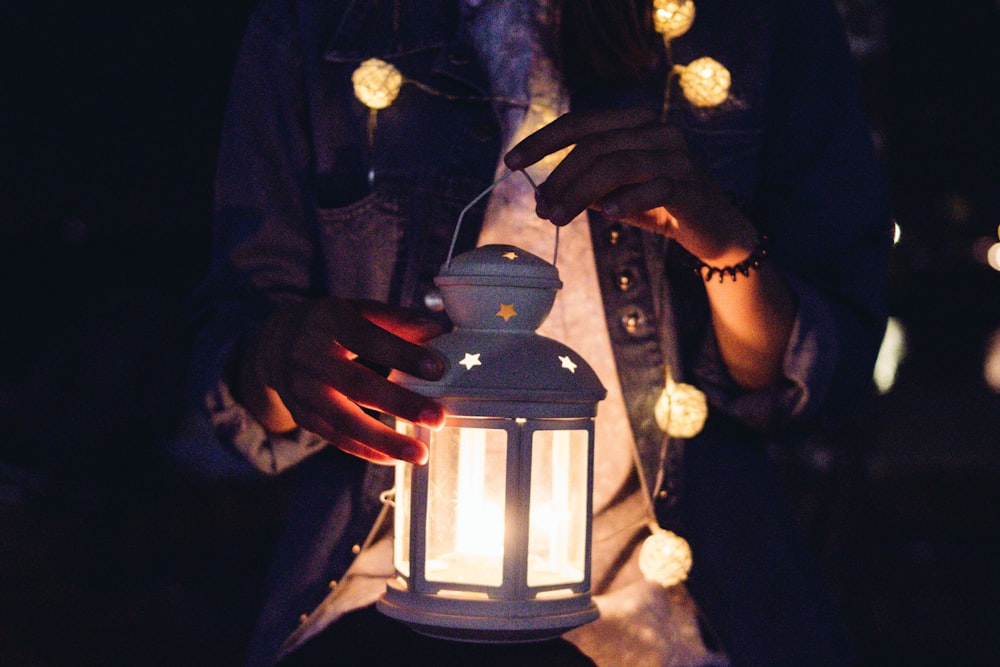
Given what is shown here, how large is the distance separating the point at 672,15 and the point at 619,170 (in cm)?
44

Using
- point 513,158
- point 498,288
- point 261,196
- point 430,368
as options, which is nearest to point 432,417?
point 430,368

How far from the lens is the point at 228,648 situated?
3.04 meters

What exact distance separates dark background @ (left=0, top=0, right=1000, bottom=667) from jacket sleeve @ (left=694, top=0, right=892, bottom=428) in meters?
2.18

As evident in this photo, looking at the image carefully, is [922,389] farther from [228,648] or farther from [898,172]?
[228,648]

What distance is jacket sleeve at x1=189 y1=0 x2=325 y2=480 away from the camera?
131 centimetres

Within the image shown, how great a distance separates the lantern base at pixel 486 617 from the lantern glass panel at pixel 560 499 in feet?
0.26

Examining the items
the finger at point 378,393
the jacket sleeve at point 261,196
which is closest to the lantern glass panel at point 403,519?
the finger at point 378,393

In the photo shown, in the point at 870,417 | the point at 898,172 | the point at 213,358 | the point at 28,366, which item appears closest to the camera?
the point at 213,358

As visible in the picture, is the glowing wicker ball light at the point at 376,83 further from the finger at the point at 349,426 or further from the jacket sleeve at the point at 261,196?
the finger at the point at 349,426

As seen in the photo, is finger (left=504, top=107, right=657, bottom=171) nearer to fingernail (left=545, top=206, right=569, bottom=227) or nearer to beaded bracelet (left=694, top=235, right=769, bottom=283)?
fingernail (left=545, top=206, right=569, bottom=227)

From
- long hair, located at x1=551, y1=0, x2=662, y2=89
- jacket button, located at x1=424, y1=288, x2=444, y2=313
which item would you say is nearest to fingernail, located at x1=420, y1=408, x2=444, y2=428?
jacket button, located at x1=424, y1=288, x2=444, y2=313

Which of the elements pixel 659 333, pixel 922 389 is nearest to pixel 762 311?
pixel 659 333

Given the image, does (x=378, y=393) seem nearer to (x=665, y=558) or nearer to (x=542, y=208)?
(x=542, y=208)

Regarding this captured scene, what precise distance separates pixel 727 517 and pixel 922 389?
24.5 feet
